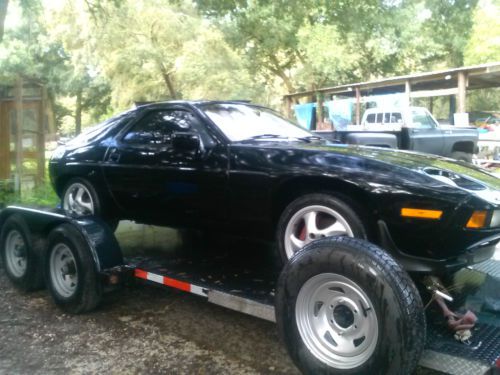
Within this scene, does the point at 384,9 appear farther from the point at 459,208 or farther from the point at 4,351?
the point at 4,351

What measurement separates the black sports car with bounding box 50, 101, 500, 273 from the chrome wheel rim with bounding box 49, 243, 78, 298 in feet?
1.93

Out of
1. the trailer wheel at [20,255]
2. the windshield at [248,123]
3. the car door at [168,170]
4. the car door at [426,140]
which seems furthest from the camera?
the car door at [426,140]

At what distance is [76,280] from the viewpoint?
435 cm

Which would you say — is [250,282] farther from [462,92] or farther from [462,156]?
[462,92]

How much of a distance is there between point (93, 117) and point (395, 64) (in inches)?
1017

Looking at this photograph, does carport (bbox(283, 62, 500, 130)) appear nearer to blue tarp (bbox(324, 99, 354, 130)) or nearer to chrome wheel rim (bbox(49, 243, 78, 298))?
blue tarp (bbox(324, 99, 354, 130))

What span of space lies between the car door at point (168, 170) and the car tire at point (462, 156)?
25.3 ft

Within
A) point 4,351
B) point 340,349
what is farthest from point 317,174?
point 4,351

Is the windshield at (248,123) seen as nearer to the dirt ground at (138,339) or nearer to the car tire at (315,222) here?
the car tire at (315,222)

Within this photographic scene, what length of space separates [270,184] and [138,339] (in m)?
1.57

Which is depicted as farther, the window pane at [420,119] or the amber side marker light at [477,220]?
the window pane at [420,119]

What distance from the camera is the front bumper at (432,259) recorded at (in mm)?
3082

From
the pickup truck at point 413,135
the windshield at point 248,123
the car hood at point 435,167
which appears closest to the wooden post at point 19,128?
the pickup truck at point 413,135

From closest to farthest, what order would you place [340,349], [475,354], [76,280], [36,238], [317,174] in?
[475,354] < [340,349] < [317,174] < [76,280] < [36,238]
